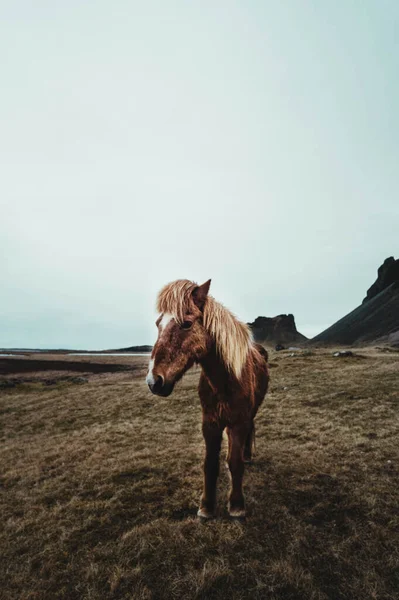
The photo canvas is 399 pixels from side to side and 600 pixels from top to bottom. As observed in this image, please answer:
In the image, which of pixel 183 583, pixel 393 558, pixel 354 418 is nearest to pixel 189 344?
pixel 183 583

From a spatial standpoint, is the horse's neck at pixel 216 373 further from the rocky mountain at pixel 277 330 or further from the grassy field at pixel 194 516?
the rocky mountain at pixel 277 330

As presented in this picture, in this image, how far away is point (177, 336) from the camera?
326 centimetres

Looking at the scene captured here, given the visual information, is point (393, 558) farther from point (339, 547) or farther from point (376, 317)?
point (376, 317)

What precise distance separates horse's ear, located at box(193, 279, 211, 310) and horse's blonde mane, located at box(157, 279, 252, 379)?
0.06 meters

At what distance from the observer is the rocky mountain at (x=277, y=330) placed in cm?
15412

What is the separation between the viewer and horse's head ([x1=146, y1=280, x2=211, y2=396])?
3027mm

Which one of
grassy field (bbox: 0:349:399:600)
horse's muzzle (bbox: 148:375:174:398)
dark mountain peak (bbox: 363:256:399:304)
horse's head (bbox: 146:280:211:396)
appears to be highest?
dark mountain peak (bbox: 363:256:399:304)

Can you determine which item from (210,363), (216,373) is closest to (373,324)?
(216,373)

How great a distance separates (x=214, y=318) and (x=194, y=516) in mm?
3253

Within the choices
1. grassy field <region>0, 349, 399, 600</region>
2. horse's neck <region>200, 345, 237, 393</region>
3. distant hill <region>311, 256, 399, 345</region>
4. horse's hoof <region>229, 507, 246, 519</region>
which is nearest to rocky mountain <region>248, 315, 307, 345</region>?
distant hill <region>311, 256, 399, 345</region>

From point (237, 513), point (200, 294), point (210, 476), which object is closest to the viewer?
point (200, 294)

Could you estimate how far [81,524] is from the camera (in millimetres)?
4285

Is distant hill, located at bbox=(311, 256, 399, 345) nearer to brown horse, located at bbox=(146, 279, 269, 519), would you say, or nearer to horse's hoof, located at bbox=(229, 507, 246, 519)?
horse's hoof, located at bbox=(229, 507, 246, 519)

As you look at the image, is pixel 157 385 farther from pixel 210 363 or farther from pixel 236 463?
pixel 236 463
